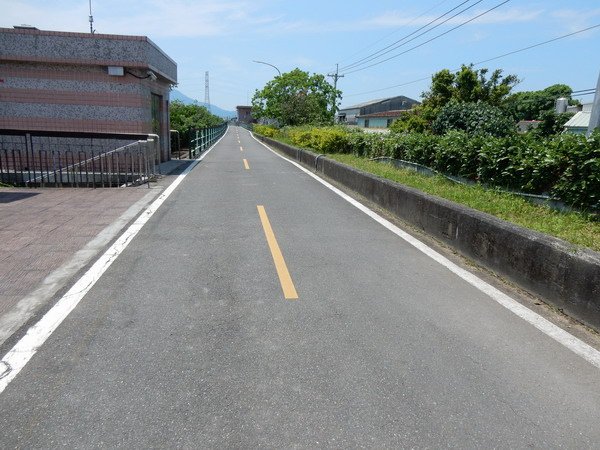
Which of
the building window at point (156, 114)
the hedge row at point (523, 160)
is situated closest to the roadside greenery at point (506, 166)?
the hedge row at point (523, 160)

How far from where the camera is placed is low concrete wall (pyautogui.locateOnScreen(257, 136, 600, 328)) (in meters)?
3.90

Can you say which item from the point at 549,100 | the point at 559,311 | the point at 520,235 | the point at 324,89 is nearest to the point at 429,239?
the point at 520,235

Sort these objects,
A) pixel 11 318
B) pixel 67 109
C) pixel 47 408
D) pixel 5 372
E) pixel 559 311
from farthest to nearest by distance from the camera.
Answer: pixel 67 109
pixel 559 311
pixel 11 318
pixel 5 372
pixel 47 408

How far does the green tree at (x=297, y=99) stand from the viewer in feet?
149

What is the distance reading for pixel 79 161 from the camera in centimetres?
1295

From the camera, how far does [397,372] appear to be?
312cm

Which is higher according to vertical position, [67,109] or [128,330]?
[67,109]

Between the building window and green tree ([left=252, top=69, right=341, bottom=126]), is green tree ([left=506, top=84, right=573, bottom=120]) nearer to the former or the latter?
green tree ([left=252, top=69, right=341, bottom=126])

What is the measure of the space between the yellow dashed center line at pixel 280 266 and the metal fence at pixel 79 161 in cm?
600

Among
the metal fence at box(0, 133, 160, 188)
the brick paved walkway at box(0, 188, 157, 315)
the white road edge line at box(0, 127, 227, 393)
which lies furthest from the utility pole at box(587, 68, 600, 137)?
the metal fence at box(0, 133, 160, 188)

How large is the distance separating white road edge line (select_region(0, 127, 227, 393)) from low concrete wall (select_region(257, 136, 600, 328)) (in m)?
4.57

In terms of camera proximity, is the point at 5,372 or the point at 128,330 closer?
the point at 5,372

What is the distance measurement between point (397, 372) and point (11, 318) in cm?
330

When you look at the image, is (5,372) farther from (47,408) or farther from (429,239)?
(429,239)
